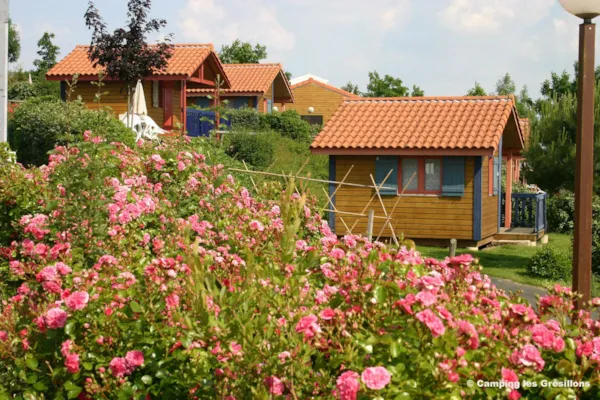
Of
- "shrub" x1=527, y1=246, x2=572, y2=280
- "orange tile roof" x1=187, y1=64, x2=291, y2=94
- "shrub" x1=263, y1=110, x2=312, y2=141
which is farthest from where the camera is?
"orange tile roof" x1=187, y1=64, x2=291, y2=94

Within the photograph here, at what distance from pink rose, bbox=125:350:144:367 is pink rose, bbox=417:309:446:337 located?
1.31m

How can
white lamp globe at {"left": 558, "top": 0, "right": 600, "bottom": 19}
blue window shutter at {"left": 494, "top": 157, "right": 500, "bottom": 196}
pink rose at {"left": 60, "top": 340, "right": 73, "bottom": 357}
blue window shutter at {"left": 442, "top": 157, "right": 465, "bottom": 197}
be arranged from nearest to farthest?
1. pink rose at {"left": 60, "top": 340, "right": 73, "bottom": 357}
2. white lamp globe at {"left": 558, "top": 0, "right": 600, "bottom": 19}
3. blue window shutter at {"left": 442, "top": 157, "right": 465, "bottom": 197}
4. blue window shutter at {"left": 494, "top": 157, "right": 500, "bottom": 196}

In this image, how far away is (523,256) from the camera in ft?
69.7

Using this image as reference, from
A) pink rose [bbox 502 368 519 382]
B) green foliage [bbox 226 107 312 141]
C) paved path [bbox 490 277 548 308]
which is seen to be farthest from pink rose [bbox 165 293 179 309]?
green foliage [bbox 226 107 312 141]

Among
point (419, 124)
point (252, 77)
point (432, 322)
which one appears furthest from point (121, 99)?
point (432, 322)

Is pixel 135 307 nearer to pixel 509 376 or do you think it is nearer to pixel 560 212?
pixel 509 376

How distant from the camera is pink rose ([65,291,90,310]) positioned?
3.80 metres

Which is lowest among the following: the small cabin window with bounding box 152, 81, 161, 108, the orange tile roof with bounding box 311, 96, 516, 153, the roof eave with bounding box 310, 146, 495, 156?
the roof eave with bounding box 310, 146, 495, 156

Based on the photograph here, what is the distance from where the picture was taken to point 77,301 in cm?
380

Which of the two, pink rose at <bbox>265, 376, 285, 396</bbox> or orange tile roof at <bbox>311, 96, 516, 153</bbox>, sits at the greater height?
orange tile roof at <bbox>311, 96, 516, 153</bbox>

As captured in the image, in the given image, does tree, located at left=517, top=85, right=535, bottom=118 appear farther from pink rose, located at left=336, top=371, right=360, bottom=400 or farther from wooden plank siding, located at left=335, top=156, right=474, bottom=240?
pink rose, located at left=336, top=371, right=360, bottom=400

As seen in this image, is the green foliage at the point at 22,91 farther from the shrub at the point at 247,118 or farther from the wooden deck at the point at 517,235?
the wooden deck at the point at 517,235

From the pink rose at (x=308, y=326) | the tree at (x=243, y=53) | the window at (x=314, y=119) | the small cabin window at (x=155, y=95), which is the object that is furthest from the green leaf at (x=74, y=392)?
the tree at (x=243, y=53)

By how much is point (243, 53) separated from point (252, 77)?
2155cm
